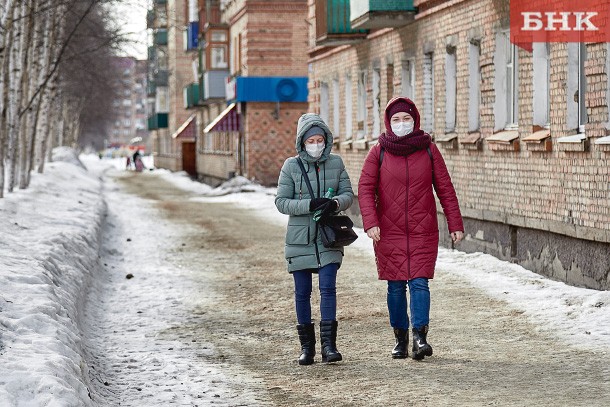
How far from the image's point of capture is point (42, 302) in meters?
9.88

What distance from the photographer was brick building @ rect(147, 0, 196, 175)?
2960 inches

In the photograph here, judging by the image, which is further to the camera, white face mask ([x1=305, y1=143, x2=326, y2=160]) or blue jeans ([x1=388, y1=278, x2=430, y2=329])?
blue jeans ([x1=388, y1=278, x2=430, y2=329])

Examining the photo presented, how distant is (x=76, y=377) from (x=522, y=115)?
9.46 metres

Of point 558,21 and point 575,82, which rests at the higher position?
point 558,21

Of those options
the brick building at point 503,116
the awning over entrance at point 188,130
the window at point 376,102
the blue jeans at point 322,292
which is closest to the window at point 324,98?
the brick building at point 503,116

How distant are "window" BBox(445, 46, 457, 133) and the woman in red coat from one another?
10.8 metres

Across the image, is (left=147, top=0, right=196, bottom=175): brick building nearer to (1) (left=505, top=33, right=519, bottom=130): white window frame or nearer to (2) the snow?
(2) the snow

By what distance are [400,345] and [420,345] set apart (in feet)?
0.73

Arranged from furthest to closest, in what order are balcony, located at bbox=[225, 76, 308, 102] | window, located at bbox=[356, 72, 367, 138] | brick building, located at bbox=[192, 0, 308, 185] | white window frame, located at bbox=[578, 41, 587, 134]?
brick building, located at bbox=[192, 0, 308, 185], balcony, located at bbox=[225, 76, 308, 102], window, located at bbox=[356, 72, 367, 138], white window frame, located at bbox=[578, 41, 587, 134]

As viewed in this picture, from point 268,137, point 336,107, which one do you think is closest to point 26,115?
point 336,107

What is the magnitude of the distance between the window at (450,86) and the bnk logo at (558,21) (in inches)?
129

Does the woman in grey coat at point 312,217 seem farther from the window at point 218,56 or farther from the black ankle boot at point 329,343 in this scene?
the window at point 218,56

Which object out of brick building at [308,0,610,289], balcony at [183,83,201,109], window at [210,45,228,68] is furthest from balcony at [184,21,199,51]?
brick building at [308,0,610,289]

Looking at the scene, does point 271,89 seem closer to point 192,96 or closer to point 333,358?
point 192,96
